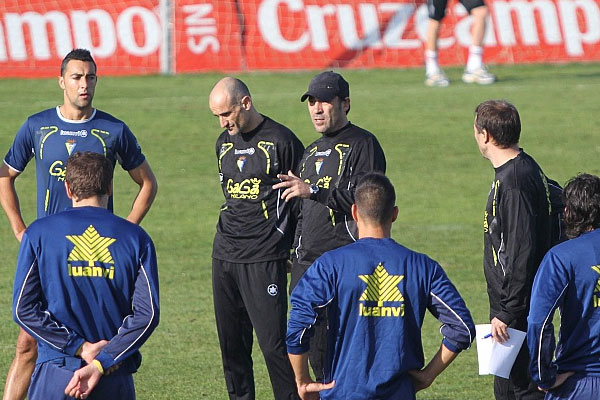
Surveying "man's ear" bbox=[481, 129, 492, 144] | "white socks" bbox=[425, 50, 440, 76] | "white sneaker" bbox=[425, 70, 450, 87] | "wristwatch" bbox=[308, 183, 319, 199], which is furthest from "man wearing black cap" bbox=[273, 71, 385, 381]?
"white sneaker" bbox=[425, 70, 450, 87]

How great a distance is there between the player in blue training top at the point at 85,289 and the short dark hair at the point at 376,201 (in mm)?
1103

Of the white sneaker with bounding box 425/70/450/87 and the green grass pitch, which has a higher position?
the white sneaker with bounding box 425/70/450/87

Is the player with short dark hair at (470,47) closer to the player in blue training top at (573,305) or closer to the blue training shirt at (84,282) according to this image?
the player in blue training top at (573,305)

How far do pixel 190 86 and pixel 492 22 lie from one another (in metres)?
5.85

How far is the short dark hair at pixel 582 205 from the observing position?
580cm

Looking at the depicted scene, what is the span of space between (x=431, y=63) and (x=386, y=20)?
5.51 ft

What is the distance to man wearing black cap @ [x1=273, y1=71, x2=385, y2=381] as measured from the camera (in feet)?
24.9

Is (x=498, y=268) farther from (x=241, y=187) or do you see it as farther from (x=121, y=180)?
(x=121, y=180)

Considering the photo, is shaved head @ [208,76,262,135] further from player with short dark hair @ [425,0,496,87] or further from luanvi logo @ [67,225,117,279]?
player with short dark hair @ [425,0,496,87]

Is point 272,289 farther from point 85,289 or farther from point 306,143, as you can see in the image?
point 306,143

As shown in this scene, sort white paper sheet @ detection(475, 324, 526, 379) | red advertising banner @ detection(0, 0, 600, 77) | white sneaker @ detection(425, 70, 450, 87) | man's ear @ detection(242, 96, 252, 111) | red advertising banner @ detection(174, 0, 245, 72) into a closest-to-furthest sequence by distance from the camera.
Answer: white paper sheet @ detection(475, 324, 526, 379) → man's ear @ detection(242, 96, 252, 111) → white sneaker @ detection(425, 70, 450, 87) → red advertising banner @ detection(0, 0, 600, 77) → red advertising banner @ detection(174, 0, 245, 72)

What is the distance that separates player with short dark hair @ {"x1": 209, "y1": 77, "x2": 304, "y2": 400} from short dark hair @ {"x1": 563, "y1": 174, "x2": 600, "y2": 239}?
8.58ft

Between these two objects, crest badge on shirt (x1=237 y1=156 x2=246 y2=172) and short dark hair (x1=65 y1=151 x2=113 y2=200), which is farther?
crest badge on shirt (x1=237 y1=156 x2=246 y2=172)

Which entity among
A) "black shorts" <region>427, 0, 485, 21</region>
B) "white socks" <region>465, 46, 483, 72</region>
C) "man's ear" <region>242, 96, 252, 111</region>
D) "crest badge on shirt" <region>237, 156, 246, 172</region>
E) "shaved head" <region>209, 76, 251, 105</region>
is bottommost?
"crest badge on shirt" <region>237, 156, 246, 172</region>
